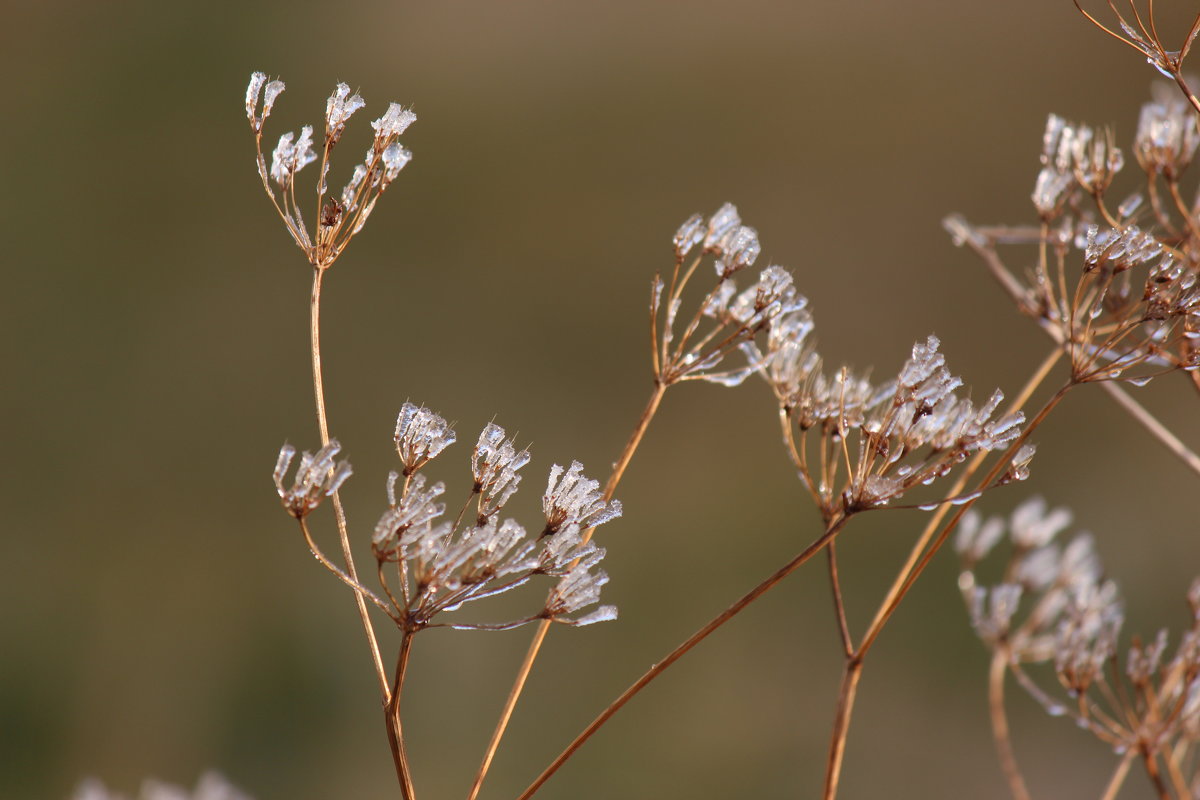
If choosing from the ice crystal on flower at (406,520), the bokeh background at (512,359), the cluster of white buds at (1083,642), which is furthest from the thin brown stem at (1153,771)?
the bokeh background at (512,359)

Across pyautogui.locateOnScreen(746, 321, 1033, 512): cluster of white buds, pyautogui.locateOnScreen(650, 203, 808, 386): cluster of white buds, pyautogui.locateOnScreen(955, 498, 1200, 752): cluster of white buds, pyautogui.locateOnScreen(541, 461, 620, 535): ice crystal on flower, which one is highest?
pyautogui.locateOnScreen(650, 203, 808, 386): cluster of white buds

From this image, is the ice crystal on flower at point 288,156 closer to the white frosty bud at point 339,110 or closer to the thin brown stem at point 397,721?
the white frosty bud at point 339,110

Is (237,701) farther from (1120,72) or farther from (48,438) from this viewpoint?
(1120,72)

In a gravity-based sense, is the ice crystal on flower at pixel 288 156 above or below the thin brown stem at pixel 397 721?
above

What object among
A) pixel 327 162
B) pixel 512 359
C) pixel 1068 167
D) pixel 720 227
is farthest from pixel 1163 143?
pixel 512 359

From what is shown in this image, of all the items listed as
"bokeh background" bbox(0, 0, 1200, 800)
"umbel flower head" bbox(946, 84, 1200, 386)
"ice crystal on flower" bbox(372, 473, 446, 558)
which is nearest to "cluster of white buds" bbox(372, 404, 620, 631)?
"ice crystal on flower" bbox(372, 473, 446, 558)

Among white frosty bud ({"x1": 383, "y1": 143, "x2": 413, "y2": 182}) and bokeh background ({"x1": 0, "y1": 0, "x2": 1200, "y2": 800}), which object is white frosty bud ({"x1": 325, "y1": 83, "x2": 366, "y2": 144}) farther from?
bokeh background ({"x1": 0, "y1": 0, "x2": 1200, "y2": 800})
